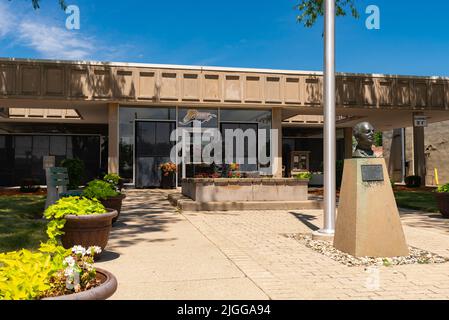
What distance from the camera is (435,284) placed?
4805 mm

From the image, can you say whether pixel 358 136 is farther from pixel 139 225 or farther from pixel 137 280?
pixel 139 225

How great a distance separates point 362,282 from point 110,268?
10.7 feet

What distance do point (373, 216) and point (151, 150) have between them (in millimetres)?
16317

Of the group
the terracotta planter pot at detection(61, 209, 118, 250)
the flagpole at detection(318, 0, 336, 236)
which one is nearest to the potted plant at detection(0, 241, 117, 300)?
the terracotta planter pot at detection(61, 209, 118, 250)

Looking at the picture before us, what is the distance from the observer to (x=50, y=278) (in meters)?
3.30

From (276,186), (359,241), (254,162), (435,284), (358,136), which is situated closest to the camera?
(435,284)

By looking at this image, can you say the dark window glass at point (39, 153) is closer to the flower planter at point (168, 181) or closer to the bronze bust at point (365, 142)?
the flower planter at point (168, 181)

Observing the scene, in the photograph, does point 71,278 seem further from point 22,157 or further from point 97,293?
point 22,157

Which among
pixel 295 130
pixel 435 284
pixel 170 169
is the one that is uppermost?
pixel 295 130

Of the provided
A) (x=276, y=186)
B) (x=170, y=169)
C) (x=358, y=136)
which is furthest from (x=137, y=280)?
(x=170, y=169)

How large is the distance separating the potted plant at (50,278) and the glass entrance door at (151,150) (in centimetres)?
1760

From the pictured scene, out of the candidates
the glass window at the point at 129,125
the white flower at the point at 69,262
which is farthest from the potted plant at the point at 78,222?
the glass window at the point at 129,125

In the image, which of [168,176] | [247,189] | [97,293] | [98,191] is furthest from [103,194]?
[168,176]
